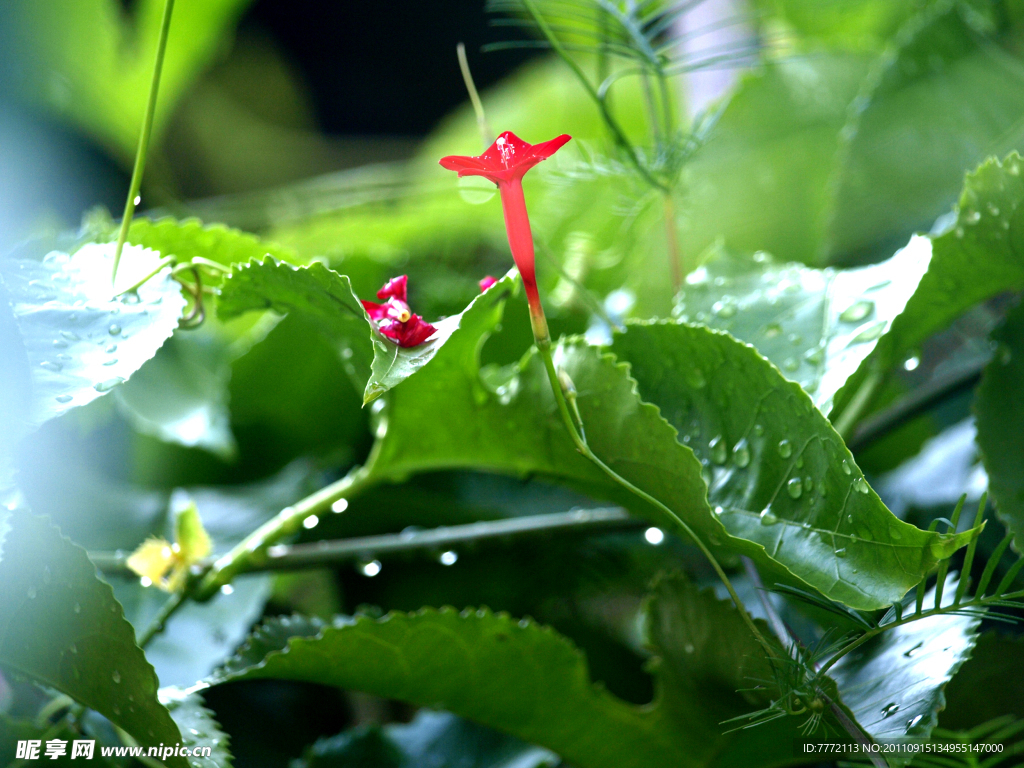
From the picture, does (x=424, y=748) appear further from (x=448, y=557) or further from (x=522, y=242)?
(x=522, y=242)

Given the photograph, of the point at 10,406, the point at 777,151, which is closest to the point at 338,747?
the point at 10,406

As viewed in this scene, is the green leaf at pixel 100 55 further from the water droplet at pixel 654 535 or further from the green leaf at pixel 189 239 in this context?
the water droplet at pixel 654 535

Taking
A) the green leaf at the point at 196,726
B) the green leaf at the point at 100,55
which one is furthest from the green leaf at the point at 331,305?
the green leaf at the point at 100,55

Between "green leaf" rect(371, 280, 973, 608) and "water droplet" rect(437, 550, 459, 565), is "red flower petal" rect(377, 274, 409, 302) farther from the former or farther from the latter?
"water droplet" rect(437, 550, 459, 565)

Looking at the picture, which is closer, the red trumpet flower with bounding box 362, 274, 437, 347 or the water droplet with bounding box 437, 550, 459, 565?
the red trumpet flower with bounding box 362, 274, 437, 347

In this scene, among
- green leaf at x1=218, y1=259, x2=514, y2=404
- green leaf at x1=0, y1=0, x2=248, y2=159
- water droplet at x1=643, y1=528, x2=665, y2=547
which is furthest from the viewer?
green leaf at x1=0, y1=0, x2=248, y2=159

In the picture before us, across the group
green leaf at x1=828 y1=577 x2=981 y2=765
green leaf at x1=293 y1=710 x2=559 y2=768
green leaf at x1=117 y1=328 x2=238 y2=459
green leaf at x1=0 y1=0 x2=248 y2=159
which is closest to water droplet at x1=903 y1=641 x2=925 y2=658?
green leaf at x1=828 y1=577 x2=981 y2=765
